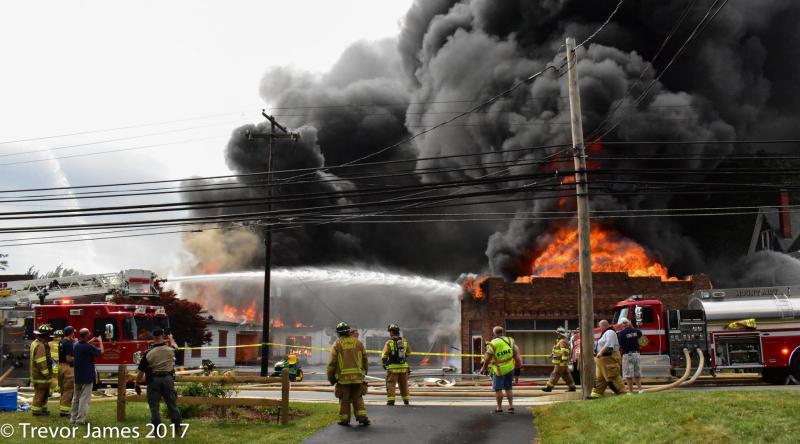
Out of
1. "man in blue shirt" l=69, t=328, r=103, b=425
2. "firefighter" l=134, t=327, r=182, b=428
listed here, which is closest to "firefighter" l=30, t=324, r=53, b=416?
"man in blue shirt" l=69, t=328, r=103, b=425

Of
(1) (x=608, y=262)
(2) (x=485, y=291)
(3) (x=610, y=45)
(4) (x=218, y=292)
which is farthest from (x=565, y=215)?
(4) (x=218, y=292)

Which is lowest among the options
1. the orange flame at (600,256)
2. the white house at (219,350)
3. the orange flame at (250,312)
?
the white house at (219,350)

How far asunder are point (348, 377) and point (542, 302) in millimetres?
19519

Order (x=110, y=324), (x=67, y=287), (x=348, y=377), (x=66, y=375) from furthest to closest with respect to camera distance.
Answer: (x=67, y=287), (x=110, y=324), (x=66, y=375), (x=348, y=377)

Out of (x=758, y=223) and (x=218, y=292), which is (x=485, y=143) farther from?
(x=218, y=292)

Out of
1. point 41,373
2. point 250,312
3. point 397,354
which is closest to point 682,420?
point 397,354

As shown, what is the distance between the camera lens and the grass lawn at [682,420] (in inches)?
294

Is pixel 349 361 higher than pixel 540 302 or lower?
lower

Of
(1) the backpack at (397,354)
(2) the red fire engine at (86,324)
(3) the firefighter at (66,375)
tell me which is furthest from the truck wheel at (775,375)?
(2) the red fire engine at (86,324)

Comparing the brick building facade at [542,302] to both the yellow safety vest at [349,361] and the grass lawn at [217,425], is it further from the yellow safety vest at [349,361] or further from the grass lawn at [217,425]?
the yellow safety vest at [349,361]

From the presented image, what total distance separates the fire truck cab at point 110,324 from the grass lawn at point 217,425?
7.86m

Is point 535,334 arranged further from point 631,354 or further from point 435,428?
point 435,428

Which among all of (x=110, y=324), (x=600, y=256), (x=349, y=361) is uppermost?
(x=600, y=256)

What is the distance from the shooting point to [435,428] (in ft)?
32.5
